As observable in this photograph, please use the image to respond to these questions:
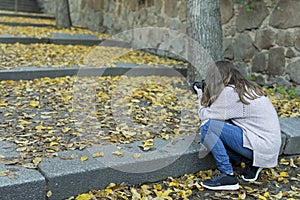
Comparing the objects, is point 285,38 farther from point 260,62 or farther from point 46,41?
point 46,41

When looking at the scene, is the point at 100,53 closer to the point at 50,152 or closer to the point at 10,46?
the point at 10,46

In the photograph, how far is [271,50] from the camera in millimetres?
5184

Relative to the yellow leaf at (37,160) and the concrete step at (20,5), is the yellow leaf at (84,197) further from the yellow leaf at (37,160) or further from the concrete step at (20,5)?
the concrete step at (20,5)

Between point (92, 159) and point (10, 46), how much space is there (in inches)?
180

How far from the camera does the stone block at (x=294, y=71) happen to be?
4811 mm

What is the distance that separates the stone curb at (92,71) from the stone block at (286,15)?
1.69 m

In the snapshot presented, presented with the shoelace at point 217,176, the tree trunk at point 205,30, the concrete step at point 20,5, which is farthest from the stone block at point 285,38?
the concrete step at point 20,5

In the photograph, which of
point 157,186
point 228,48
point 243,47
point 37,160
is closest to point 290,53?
point 243,47

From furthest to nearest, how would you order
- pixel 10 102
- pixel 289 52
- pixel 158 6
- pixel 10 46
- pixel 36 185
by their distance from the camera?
pixel 158 6 → pixel 10 46 → pixel 289 52 → pixel 10 102 → pixel 36 185

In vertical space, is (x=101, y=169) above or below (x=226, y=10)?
below

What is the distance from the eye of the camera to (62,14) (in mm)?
8727

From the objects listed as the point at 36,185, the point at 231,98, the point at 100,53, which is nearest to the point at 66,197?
the point at 36,185

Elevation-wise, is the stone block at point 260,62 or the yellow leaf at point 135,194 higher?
the stone block at point 260,62

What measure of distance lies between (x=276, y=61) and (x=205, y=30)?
3.90ft
